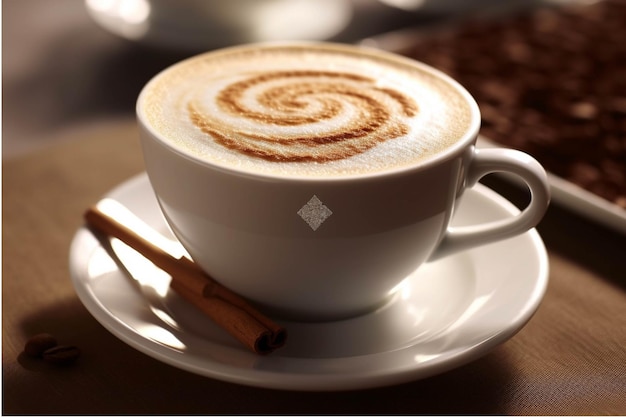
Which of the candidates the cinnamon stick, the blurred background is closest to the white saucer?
the cinnamon stick

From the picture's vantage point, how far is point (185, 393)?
0.78m

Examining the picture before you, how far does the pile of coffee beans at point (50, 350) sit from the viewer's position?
82cm

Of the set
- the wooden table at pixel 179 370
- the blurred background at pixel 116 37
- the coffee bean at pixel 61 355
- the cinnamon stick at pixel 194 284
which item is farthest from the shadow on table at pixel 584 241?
the blurred background at pixel 116 37

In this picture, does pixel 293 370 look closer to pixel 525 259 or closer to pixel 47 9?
pixel 525 259

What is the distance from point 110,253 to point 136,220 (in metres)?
0.08

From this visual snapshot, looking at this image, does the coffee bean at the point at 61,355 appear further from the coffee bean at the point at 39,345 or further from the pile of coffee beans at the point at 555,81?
the pile of coffee beans at the point at 555,81

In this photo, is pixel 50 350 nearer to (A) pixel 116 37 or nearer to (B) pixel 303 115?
(B) pixel 303 115

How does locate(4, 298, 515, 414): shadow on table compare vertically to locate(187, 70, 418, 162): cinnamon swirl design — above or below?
below

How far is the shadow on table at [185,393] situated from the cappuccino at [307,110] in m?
0.21

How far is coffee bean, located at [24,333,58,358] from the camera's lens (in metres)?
0.83

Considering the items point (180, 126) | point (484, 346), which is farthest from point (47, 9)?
point (484, 346)

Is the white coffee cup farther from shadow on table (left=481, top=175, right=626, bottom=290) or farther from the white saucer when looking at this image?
shadow on table (left=481, top=175, right=626, bottom=290)

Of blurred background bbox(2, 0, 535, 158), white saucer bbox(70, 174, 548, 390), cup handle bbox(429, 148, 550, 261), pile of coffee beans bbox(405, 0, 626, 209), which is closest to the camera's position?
white saucer bbox(70, 174, 548, 390)

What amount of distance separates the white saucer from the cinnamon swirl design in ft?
0.60
